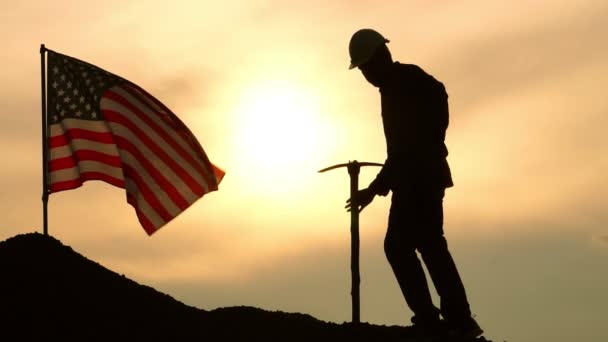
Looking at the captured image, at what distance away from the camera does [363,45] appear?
1284 centimetres

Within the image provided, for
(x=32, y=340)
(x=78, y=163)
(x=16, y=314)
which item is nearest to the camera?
(x=32, y=340)

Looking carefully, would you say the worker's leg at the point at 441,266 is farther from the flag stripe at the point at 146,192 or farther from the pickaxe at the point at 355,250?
the flag stripe at the point at 146,192

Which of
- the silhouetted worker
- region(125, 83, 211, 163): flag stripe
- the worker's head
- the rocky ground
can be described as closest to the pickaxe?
the rocky ground

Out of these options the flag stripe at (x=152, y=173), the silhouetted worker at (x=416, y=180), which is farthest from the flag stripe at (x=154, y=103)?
the silhouetted worker at (x=416, y=180)

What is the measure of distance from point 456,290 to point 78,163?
23.1 feet

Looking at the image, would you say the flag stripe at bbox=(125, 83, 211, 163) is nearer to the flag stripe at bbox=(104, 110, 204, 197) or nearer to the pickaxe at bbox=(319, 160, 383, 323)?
the flag stripe at bbox=(104, 110, 204, 197)

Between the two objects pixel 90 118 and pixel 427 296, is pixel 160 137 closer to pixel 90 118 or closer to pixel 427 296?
pixel 90 118

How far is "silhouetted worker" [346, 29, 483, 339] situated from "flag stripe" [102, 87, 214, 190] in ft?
18.8

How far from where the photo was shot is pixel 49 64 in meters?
18.2

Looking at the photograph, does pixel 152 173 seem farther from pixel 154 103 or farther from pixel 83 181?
pixel 154 103

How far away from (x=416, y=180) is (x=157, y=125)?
20.8ft

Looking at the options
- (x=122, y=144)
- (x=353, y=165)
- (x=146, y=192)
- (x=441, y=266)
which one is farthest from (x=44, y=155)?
(x=441, y=266)

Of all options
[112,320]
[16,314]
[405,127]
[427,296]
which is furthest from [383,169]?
[16,314]

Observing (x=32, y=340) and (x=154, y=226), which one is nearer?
(x=32, y=340)
